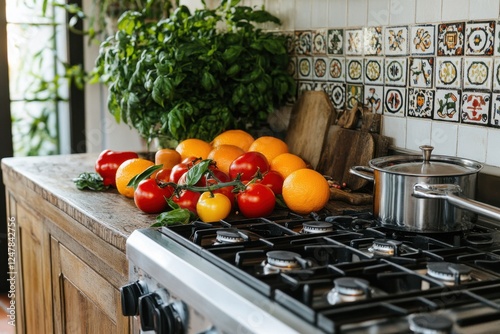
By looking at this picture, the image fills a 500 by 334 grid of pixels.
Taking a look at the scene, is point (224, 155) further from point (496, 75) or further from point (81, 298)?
point (496, 75)

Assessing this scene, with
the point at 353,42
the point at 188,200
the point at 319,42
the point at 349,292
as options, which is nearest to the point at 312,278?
the point at 349,292

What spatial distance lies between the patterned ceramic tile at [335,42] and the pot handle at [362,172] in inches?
19.3

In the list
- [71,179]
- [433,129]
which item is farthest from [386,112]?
[71,179]

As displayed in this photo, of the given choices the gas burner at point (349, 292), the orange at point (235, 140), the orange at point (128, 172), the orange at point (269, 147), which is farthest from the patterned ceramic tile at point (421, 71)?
the gas burner at point (349, 292)

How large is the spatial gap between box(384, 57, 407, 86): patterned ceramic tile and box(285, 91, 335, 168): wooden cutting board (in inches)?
8.2

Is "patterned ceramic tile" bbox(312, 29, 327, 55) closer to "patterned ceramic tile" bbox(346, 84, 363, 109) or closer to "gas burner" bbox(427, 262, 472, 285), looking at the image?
"patterned ceramic tile" bbox(346, 84, 363, 109)

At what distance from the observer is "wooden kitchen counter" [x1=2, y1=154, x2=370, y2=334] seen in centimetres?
159

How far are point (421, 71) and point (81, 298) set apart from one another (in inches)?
40.9

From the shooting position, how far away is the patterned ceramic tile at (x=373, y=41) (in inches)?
71.6


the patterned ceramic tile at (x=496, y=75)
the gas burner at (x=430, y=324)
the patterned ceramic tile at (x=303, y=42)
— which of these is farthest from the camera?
the patterned ceramic tile at (x=303, y=42)

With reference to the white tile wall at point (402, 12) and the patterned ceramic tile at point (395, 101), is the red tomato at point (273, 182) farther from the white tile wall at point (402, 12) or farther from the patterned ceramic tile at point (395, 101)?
the white tile wall at point (402, 12)

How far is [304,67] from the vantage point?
213cm

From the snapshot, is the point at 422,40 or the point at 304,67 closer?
the point at 422,40

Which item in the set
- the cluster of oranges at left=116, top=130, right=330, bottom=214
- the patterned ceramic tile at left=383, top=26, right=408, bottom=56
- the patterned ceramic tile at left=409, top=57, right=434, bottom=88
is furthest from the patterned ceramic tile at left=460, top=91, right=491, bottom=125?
the cluster of oranges at left=116, top=130, right=330, bottom=214
